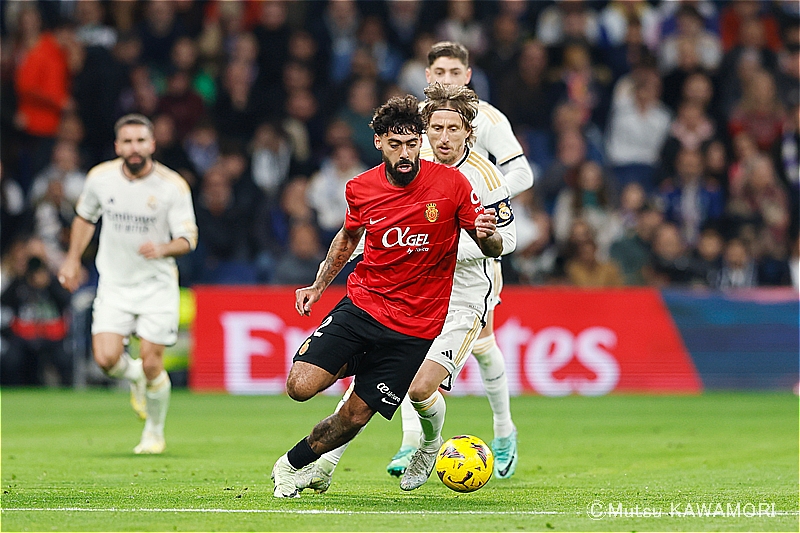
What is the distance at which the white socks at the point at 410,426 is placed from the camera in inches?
372

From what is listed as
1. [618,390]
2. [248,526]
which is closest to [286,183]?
[618,390]

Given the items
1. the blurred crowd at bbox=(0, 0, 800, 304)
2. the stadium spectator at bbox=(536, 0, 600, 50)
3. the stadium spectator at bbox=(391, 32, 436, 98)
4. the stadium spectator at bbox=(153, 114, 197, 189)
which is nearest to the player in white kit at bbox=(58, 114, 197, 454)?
the blurred crowd at bbox=(0, 0, 800, 304)

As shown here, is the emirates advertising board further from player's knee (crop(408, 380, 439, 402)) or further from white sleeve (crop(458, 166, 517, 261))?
player's knee (crop(408, 380, 439, 402))

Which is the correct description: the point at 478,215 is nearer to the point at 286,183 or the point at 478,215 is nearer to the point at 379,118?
the point at 379,118

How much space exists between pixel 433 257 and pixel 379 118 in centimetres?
92

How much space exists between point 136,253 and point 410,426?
3.51m

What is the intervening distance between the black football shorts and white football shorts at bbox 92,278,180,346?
3956 millimetres

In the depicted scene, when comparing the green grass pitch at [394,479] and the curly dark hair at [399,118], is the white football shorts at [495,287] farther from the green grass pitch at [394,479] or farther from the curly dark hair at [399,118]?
the curly dark hair at [399,118]

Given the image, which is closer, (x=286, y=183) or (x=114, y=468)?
(x=114, y=468)

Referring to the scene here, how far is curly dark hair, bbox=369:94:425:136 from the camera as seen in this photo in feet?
25.1

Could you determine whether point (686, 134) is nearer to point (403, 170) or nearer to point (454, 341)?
point (454, 341)

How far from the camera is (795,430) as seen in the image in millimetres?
12953

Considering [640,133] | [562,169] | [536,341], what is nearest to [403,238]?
[536,341]

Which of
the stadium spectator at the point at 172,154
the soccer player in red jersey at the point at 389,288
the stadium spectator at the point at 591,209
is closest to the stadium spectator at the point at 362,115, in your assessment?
the stadium spectator at the point at 172,154
